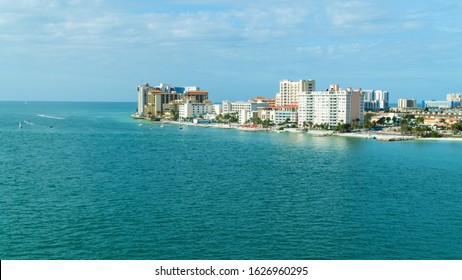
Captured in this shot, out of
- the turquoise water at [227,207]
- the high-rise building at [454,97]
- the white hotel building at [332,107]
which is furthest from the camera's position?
the high-rise building at [454,97]

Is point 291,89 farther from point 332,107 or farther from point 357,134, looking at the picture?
point 357,134

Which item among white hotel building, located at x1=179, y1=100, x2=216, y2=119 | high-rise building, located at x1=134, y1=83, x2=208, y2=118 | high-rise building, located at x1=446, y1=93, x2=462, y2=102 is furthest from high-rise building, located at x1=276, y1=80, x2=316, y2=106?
high-rise building, located at x1=446, y1=93, x2=462, y2=102

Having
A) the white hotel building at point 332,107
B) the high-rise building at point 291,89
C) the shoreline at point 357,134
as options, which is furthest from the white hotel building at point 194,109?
the white hotel building at point 332,107

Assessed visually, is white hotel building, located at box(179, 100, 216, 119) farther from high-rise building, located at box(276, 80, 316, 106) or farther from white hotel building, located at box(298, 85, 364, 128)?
white hotel building, located at box(298, 85, 364, 128)

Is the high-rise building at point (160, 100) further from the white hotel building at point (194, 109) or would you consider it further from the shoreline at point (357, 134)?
the shoreline at point (357, 134)

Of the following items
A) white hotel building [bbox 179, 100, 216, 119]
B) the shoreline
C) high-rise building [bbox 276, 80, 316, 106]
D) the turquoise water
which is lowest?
the turquoise water

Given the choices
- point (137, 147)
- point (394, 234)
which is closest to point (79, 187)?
point (394, 234)
